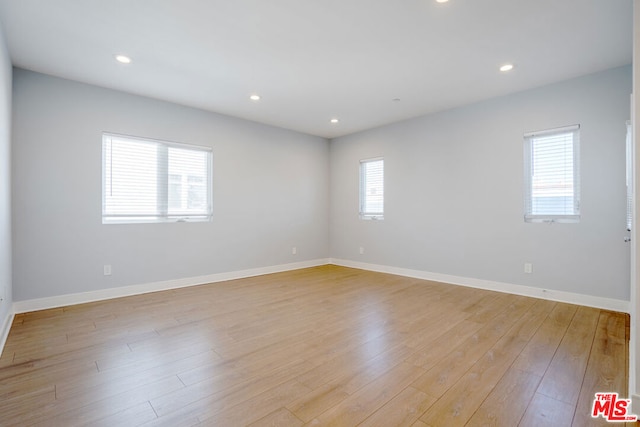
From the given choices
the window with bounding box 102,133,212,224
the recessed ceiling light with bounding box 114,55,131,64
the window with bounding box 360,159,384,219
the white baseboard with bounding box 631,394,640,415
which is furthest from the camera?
the window with bounding box 360,159,384,219

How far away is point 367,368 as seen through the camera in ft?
7.07

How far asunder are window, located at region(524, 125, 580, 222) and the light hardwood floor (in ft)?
→ 3.72

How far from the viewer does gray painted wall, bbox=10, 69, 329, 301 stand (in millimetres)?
3457

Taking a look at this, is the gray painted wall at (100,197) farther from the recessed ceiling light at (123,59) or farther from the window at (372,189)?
the window at (372,189)

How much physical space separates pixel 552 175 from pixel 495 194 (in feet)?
2.20

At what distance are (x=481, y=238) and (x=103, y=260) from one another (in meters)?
5.11

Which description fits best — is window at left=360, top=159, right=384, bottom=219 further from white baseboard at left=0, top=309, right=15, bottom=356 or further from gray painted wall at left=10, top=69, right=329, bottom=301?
white baseboard at left=0, top=309, right=15, bottom=356

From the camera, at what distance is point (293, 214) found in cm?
604

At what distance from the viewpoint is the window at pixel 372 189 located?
5793 mm

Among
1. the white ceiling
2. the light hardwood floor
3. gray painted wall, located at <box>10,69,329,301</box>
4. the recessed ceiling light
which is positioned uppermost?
the white ceiling

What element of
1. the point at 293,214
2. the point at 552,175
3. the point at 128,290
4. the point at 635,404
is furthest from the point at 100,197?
the point at 552,175

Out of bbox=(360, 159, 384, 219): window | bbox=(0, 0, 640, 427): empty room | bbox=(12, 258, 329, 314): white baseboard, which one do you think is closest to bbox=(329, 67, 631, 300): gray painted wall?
bbox=(0, 0, 640, 427): empty room

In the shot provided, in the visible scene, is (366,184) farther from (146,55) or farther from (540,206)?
(146,55)

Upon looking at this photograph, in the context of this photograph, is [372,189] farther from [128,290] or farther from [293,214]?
[128,290]
